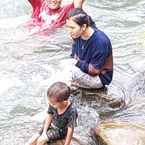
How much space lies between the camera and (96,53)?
5301 mm

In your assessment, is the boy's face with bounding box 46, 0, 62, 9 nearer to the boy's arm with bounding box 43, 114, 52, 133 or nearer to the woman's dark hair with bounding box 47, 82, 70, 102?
the boy's arm with bounding box 43, 114, 52, 133

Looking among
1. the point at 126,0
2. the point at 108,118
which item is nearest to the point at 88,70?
the point at 108,118

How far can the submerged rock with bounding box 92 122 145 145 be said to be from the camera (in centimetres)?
457

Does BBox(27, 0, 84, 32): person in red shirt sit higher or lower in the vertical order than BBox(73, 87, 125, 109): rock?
higher

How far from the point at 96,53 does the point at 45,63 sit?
189cm

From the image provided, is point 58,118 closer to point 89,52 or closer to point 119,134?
point 119,134

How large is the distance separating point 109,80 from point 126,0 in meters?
4.96

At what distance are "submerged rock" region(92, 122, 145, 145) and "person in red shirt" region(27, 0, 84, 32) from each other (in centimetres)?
329

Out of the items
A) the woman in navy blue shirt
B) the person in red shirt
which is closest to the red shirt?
the person in red shirt


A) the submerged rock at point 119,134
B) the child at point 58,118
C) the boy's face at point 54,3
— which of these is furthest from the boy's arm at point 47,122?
the boy's face at point 54,3

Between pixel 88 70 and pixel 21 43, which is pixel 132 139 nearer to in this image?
pixel 88 70

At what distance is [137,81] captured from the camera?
A: 19.9ft

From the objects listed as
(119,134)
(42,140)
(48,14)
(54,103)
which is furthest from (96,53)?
(48,14)

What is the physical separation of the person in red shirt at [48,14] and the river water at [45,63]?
7.5 inches
